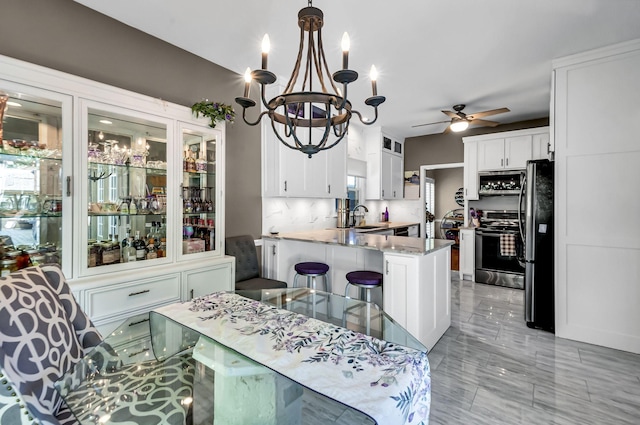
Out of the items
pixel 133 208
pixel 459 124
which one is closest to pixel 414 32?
pixel 459 124

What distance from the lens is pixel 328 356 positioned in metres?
1.12

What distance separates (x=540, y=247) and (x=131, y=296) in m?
3.89

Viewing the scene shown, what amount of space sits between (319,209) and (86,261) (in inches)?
123

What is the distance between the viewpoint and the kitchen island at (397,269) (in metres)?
2.46

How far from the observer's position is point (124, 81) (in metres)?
2.48

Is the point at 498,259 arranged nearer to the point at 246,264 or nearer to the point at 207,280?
the point at 246,264

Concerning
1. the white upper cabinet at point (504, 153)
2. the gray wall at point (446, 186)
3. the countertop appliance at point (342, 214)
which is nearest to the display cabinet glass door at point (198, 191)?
the countertop appliance at point (342, 214)

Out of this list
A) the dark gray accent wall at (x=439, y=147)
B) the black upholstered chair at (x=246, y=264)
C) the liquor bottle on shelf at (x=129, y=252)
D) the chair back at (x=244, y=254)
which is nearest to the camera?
the liquor bottle on shelf at (x=129, y=252)

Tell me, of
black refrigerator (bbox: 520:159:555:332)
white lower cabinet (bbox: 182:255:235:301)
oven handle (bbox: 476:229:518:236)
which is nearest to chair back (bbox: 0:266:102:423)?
white lower cabinet (bbox: 182:255:235:301)

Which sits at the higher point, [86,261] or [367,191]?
[367,191]

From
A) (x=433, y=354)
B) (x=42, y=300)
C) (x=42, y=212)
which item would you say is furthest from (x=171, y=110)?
(x=433, y=354)

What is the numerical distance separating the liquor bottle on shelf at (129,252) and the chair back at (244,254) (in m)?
0.88

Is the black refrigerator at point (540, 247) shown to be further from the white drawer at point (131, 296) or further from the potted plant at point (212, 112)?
the white drawer at point (131, 296)

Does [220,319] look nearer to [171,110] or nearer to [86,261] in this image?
[86,261]
